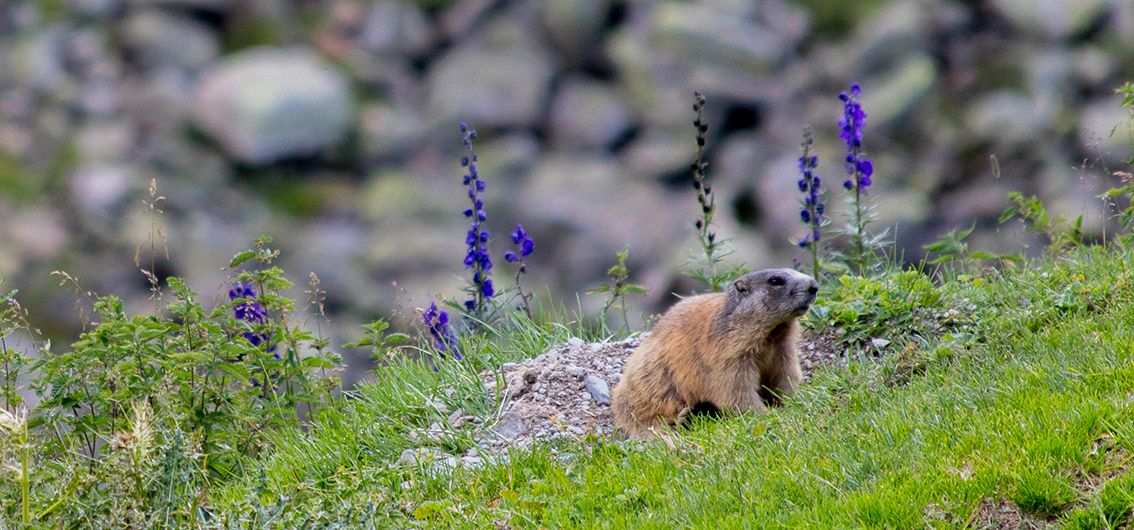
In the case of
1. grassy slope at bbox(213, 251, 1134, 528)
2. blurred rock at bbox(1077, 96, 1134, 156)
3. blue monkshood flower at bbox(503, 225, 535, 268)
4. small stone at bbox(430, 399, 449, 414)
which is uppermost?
blurred rock at bbox(1077, 96, 1134, 156)

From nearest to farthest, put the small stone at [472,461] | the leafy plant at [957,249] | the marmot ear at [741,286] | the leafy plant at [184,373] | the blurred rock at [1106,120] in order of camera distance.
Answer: the small stone at [472,461]
the leafy plant at [184,373]
the marmot ear at [741,286]
the leafy plant at [957,249]
the blurred rock at [1106,120]

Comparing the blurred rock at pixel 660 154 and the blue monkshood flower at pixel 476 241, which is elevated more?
the blurred rock at pixel 660 154

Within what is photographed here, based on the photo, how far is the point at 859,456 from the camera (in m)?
4.20

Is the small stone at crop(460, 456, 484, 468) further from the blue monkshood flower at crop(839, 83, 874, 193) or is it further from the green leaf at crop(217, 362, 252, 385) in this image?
the blue monkshood flower at crop(839, 83, 874, 193)

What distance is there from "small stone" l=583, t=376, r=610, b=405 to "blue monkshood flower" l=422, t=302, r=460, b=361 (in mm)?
883

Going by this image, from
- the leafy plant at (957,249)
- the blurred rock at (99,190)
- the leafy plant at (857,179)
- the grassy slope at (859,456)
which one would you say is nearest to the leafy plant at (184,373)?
the grassy slope at (859,456)

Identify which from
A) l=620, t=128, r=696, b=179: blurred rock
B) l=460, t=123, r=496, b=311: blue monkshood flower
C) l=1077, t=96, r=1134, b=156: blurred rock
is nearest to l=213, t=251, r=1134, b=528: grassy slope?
l=460, t=123, r=496, b=311: blue monkshood flower

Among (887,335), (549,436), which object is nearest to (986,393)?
(887,335)

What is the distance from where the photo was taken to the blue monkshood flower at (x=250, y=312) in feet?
19.5

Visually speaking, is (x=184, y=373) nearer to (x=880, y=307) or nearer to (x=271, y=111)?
(x=880, y=307)

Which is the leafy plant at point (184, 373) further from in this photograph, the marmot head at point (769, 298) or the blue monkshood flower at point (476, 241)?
the marmot head at point (769, 298)

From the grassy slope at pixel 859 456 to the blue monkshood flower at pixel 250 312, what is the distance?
61cm

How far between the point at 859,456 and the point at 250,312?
3.14 metres

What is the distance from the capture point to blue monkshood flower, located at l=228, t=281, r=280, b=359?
19.5ft
